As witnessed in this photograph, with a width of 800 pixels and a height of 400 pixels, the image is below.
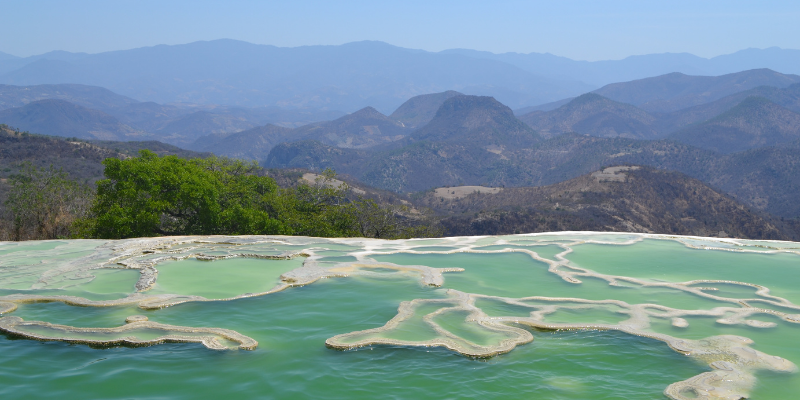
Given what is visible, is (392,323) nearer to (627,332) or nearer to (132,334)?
(627,332)

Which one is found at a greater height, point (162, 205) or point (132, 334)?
point (162, 205)

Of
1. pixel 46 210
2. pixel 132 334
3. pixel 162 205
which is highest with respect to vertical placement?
pixel 162 205

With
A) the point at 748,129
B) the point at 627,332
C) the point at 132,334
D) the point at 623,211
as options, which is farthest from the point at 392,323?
the point at 748,129

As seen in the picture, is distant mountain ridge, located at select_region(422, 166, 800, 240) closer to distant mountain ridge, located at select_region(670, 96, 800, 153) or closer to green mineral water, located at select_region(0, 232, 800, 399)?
green mineral water, located at select_region(0, 232, 800, 399)

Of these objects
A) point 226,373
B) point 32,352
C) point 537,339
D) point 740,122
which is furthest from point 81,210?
point 740,122

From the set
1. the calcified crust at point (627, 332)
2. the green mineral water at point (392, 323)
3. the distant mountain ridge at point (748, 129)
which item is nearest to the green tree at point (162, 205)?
the green mineral water at point (392, 323)

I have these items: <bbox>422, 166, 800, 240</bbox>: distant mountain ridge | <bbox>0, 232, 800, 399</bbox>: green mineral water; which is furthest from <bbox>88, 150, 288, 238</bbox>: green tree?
<bbox>422, 166, 800, 240</bbox>: distant mountain ridge
